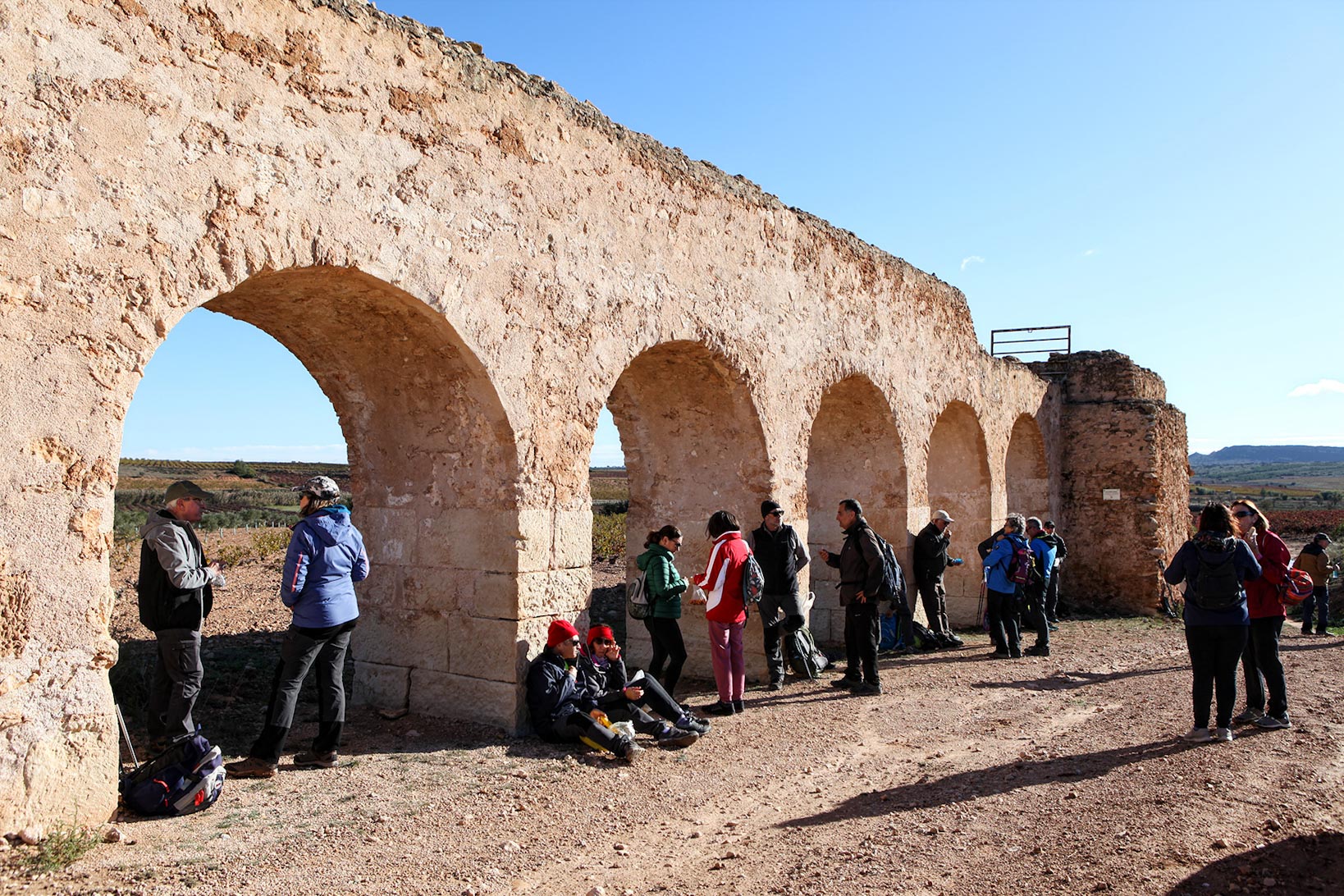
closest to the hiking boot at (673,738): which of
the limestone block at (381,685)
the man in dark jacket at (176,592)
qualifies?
the limestone block at (381,685)

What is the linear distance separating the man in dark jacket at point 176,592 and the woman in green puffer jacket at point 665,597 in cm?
268

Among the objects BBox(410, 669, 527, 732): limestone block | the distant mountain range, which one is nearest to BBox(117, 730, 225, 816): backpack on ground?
BBox(410, 669, 527, 732): limestone block

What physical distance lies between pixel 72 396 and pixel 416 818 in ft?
7.41

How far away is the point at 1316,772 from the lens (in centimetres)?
485

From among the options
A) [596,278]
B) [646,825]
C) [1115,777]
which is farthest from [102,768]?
[1115,777]

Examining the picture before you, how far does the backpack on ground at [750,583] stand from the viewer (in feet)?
21.1

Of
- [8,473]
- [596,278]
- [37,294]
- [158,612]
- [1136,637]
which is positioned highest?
[596,278]

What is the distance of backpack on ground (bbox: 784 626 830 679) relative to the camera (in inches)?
303

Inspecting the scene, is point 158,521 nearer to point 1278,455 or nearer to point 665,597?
point 665,597

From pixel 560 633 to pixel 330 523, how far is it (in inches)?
56.3

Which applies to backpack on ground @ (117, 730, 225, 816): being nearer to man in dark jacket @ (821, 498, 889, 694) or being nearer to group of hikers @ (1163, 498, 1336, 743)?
man in dark jacket @ (821, 498, 889, 694)

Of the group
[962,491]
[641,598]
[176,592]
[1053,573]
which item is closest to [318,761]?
[176,592]

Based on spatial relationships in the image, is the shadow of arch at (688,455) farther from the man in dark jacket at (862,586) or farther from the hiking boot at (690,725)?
the hiking boot at (690,725)

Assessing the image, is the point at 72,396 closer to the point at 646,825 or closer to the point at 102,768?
the point at 102,768
